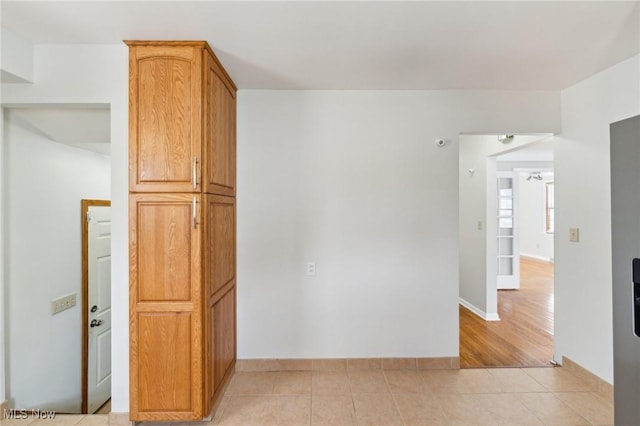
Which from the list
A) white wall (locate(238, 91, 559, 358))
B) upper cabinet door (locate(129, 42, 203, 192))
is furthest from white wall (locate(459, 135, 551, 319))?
upper cabinet door (locate(129, 42, 203, 192))

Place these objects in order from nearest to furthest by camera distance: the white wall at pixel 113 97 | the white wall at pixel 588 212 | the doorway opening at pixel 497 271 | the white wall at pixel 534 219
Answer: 1. the white wall at pixel 113 97
2. the white wall at pixel 588 212
3. the doorway opening at pixel 497 271
4. the white wall at pixel 534 219

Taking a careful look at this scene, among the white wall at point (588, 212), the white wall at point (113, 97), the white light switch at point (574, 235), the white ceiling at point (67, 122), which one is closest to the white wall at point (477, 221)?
the white wall at point (588, 212)

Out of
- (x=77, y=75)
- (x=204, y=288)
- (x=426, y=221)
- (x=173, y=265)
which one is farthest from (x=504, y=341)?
(x=77, y=75)

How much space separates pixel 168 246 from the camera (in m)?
1.92

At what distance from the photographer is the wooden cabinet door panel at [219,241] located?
2.02 meters

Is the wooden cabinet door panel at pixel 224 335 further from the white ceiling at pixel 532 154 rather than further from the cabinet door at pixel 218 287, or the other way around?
the white ceiling at pixel 532 154

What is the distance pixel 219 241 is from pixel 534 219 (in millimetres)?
9816

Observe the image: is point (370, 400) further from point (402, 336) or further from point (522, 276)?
point (522, 276)

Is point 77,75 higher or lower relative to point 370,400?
higher

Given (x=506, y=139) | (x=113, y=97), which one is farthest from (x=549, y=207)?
(x=113, y=97)

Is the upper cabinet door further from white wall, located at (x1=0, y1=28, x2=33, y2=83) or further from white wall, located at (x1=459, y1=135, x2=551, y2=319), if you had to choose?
white wall, located at (x1=459, y1=135, x2=551, y2=319)

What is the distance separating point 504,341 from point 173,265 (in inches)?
135

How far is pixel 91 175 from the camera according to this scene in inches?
120

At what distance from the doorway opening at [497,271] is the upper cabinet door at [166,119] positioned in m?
2.86
